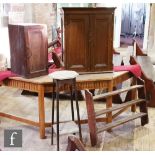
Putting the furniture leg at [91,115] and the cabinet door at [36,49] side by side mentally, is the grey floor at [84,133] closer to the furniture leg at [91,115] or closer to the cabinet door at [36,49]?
the furniture leg at [91,115]

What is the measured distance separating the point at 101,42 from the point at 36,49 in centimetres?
69

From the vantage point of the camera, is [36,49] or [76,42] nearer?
[36,49]

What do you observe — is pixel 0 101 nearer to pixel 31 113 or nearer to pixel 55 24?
pixel 31 113

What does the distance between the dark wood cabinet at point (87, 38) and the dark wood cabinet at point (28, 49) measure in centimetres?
24

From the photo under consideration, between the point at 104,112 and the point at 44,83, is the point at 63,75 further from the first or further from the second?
the point at 104,112

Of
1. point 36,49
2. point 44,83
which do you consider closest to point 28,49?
point 36,49

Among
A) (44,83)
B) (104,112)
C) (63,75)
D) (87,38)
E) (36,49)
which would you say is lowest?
(104,112)

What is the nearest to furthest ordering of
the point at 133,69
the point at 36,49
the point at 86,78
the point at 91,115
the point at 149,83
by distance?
1. the point at 91,115
2. the point at 36,49
3. the point at 86,78
4. the point at 133,69
5. the point at 149,83

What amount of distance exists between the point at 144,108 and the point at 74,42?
44.7 inches

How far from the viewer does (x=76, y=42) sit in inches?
113

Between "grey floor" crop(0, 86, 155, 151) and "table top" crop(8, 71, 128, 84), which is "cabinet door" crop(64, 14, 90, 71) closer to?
"table top" crop(8, 71, 128, 84)

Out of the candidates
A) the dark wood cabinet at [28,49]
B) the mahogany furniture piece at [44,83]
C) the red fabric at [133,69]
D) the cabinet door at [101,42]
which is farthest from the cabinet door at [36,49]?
the red fabric at [133,69]

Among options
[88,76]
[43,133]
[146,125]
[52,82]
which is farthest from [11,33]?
[146,125]

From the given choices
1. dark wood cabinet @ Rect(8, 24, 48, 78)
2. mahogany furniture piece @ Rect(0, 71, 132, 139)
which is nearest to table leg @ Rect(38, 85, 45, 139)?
mahogany furniture piece @ Rect(0, 71, 132, 139)
